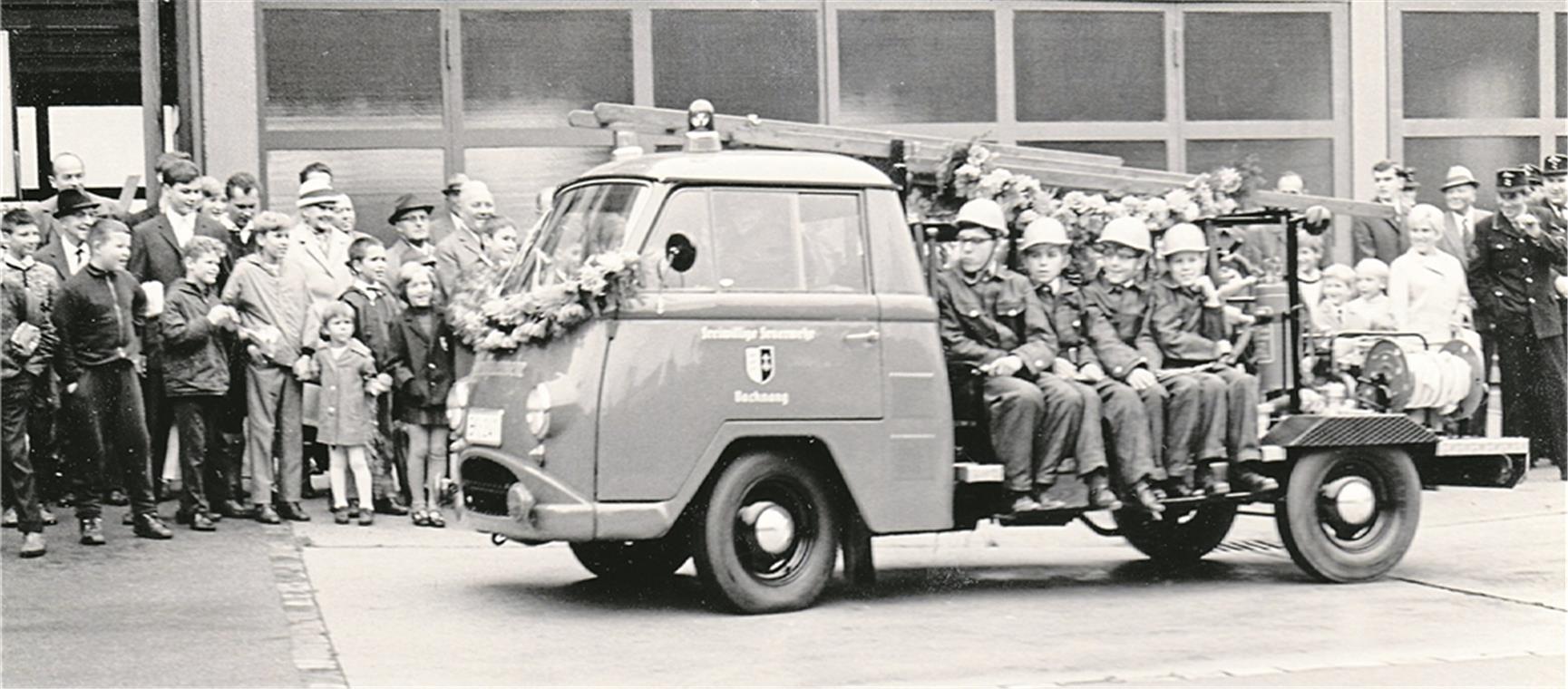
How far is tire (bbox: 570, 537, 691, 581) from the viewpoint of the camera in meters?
11.1

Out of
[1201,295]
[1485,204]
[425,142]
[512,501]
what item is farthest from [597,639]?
[1485,204]

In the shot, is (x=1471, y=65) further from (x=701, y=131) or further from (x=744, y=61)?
(x=701, y=131)

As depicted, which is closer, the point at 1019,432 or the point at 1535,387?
the point at 1019,432

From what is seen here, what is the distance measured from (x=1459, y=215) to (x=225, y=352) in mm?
9355

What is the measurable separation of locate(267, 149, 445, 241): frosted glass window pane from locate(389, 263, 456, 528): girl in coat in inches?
126

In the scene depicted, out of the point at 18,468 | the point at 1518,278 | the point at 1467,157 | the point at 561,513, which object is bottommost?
the point at 561,513

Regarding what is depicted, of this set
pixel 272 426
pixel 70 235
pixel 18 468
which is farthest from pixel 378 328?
pixel 18 468

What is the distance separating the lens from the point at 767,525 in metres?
10.1

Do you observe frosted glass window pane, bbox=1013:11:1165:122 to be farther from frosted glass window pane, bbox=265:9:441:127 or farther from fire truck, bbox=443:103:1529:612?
fire truck, bbox=443:103:1529:612

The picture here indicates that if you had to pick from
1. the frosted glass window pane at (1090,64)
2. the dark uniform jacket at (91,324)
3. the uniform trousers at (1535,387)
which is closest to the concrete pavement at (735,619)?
the dark uniform jacket at (91,324)

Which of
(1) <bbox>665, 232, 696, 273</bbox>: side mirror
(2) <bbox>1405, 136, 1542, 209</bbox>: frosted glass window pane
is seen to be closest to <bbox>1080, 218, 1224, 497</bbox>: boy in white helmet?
(1) <bbox>665, 232, 696, 273</bbox>: side mirror

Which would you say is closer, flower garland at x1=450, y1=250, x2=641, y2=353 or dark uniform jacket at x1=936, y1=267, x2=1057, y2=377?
flower garland at x1=450, y1=250, x2=641, y2=353

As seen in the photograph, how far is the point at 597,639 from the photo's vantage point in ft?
31.0

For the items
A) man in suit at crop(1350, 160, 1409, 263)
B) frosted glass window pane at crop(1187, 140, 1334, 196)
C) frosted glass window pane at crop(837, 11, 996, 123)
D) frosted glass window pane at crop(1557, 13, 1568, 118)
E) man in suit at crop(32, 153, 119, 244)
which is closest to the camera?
man in suit at crop(32, 153, 119, 244)
